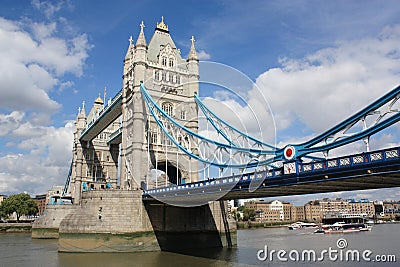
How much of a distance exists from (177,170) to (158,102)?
26.0 ft

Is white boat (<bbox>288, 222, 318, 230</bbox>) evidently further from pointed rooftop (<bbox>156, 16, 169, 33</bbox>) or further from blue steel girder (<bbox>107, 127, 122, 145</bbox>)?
pointed rooftop (<bbox>156, 16, 169, 33</bbox>)

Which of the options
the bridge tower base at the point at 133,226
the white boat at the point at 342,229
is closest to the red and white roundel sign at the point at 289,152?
the bridge tower base at the point at 133,226

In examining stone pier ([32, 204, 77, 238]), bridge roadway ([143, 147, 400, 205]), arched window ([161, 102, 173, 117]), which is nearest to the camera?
bridge roadway ([143, 147, 400, 205])

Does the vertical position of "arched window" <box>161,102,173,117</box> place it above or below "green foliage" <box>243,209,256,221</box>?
above

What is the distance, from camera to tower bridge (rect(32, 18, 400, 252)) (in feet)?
53.0

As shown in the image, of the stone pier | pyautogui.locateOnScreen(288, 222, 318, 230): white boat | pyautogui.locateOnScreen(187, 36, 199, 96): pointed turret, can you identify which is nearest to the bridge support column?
pyautogui.locateOnScreen(187, 36, 199, 96): pointed turret

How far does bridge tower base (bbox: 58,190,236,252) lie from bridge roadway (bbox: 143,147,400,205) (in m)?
5.84

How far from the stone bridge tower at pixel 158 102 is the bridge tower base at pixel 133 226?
342 cm

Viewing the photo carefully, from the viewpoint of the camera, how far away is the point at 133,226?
2855cm

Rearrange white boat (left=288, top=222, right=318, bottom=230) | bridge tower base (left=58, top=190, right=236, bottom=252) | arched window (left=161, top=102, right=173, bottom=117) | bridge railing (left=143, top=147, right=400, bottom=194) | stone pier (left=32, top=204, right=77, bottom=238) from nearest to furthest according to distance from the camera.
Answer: bridge railing (left=143, top=147, right=400, bottom=194) < bridge tower base (left=58, top=190, right=236, bottom=252) < arched window (left=161, top=102, right=173, bottom=117) < stone pier (left=32, top=204, right=77, bottom=238) < white boat (left=288, top=222, right=318, bottom=230)

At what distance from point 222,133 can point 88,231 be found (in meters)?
12.4

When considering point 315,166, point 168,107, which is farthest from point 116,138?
point 315,166

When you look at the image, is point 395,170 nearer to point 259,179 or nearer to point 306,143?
point 306,143

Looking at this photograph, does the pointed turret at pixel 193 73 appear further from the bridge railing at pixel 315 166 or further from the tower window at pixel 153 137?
the bridge railing at pixel 315 166
